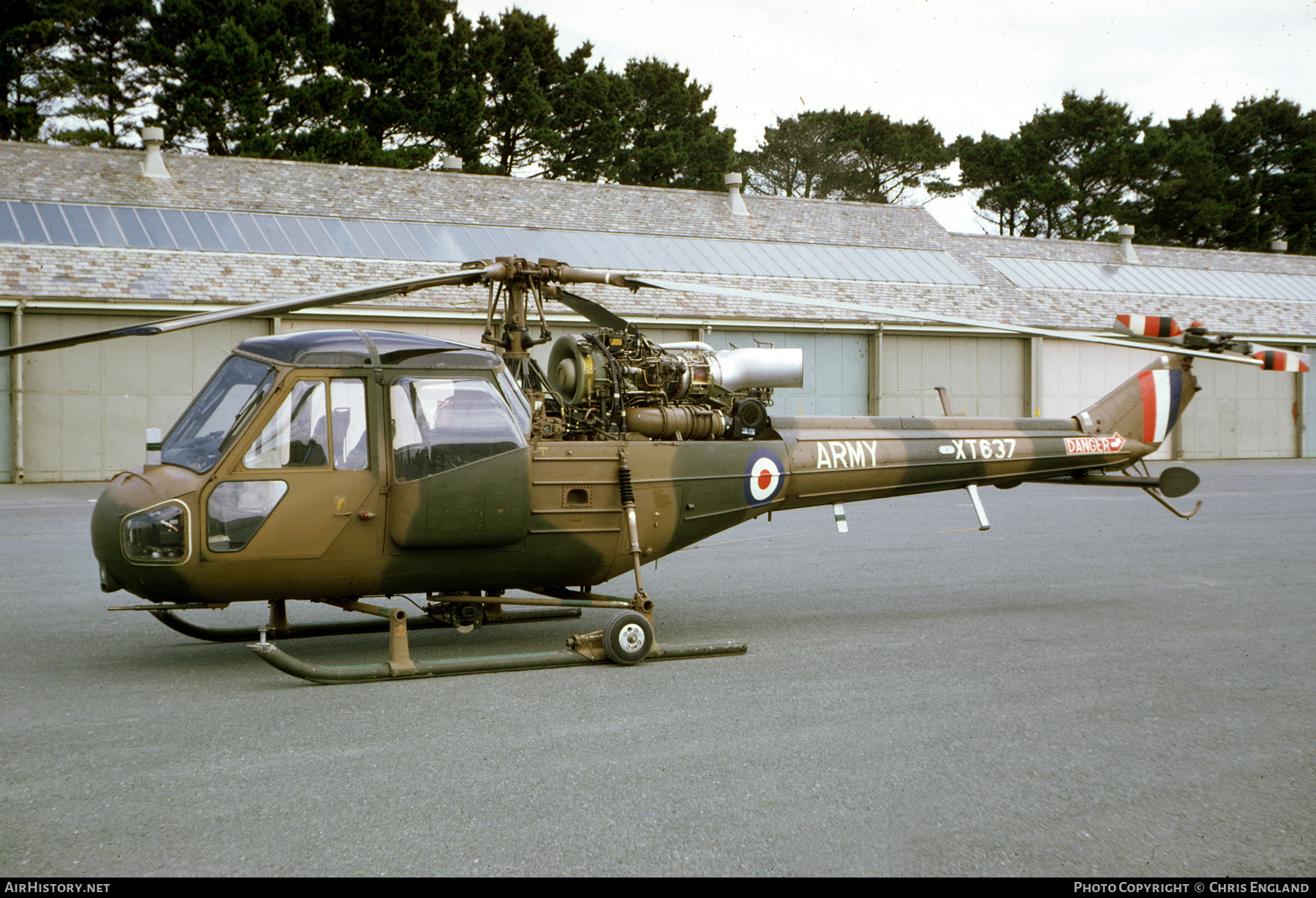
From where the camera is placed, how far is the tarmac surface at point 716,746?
3818mm

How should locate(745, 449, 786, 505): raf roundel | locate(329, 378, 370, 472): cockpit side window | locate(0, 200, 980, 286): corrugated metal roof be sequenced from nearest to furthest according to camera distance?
locate(329, 378, 370, 472): cockpit side window → locate(745, 449, 786, 505): raf roundel → locate(0, 200, 980, 286): corrugated metal roof

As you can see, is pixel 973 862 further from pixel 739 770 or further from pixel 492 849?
pixel 492 849

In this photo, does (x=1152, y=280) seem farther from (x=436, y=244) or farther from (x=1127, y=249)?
(x=436, y=244)

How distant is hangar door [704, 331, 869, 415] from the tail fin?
16068mm

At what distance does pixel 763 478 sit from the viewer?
7.80 metres

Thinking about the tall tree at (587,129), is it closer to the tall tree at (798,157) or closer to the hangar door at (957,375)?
the tall tree at (798,157)

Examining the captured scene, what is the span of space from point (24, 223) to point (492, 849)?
22670mm

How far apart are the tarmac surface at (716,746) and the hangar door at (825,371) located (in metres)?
16.6

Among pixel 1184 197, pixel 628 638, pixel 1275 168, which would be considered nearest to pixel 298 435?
pixel 628 638

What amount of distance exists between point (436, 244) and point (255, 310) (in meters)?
20.0

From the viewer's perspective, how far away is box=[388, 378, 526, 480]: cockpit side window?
21.2ft

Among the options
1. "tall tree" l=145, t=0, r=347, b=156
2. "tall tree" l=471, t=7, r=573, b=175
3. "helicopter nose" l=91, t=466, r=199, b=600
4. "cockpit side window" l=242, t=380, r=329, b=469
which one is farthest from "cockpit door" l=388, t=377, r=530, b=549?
"tall tree" l=471, t=7, r=573, b=175

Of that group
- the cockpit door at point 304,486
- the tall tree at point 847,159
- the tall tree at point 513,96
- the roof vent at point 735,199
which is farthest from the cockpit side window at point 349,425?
the tall tree at point 847,159

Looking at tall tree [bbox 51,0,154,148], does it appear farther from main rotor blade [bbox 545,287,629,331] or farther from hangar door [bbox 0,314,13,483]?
main rotor blade [bbox 545,287,629,331]
